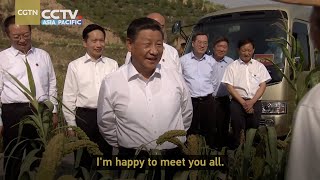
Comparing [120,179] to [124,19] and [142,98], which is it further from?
[124,19]

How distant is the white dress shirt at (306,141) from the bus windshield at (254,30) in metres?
5.57

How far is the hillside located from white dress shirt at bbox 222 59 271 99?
24092 millimetres

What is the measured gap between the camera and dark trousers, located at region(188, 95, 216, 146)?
6488 mm

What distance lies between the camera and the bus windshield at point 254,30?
6.82 m

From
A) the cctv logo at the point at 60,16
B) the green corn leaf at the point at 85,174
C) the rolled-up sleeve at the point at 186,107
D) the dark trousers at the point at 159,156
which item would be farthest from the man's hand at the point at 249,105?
the cctv logo at the point at 60,16

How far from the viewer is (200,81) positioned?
6465 millimetres

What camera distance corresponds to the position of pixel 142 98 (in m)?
2.96

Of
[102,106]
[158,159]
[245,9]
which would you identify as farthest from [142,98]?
[245,9]

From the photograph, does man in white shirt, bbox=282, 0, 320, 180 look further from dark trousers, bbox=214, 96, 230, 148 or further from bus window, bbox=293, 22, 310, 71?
bus window, bbox=293, 22, 310, 71

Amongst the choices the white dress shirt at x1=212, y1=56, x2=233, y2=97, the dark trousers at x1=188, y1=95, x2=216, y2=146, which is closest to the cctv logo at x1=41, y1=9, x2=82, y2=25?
the white dress shirt at x1=212, y1=56, x2=233, y2=97

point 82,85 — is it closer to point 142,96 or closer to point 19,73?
point 19,73

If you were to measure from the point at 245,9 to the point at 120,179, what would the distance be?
554 cm

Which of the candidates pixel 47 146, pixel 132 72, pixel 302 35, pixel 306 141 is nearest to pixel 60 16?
pixel 302 35

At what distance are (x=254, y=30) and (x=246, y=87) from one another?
1.36 meters
